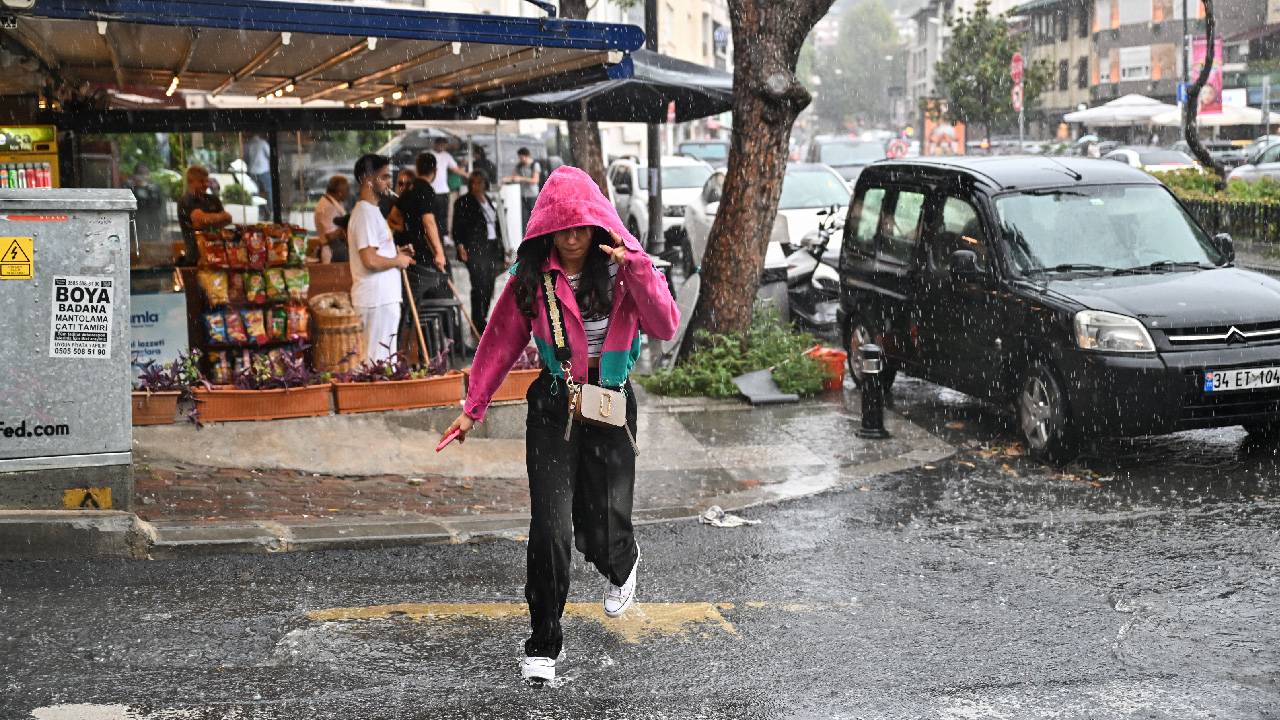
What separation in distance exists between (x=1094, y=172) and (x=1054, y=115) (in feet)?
237

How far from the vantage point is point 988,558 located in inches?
270

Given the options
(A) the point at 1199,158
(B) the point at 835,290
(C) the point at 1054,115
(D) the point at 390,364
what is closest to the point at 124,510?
(D) the point at 390,364

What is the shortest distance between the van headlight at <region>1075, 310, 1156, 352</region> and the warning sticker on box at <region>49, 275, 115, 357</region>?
5.61 m

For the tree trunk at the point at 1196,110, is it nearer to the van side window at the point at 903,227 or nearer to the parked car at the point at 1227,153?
the parked car at the point at 1227,153

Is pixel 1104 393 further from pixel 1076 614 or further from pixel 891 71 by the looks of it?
pixel 891 71

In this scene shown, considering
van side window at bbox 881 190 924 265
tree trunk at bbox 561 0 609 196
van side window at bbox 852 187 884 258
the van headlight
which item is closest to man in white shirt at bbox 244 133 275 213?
tree trunk at bbox 561 0 609 196

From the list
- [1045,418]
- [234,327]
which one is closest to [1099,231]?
[1045,418]

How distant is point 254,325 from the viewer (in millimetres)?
10148

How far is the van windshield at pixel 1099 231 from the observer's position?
31.4 feet

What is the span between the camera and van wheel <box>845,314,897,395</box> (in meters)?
11.4

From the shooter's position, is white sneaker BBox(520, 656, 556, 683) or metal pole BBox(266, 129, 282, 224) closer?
white sneaker BBox(520, 656, 556, 683)

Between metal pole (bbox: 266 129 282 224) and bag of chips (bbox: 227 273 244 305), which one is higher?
metal pole (bbox: 266 129 282 224)

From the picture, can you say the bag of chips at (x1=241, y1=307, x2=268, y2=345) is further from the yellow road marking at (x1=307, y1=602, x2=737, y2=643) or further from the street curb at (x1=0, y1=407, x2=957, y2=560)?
the yellow road marking at (x1=307, y1=602, x2=737, y2=643)

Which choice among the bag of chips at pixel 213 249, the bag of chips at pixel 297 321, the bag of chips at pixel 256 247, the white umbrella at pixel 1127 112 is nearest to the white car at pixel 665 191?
the bag of chips at pixel 297 321
